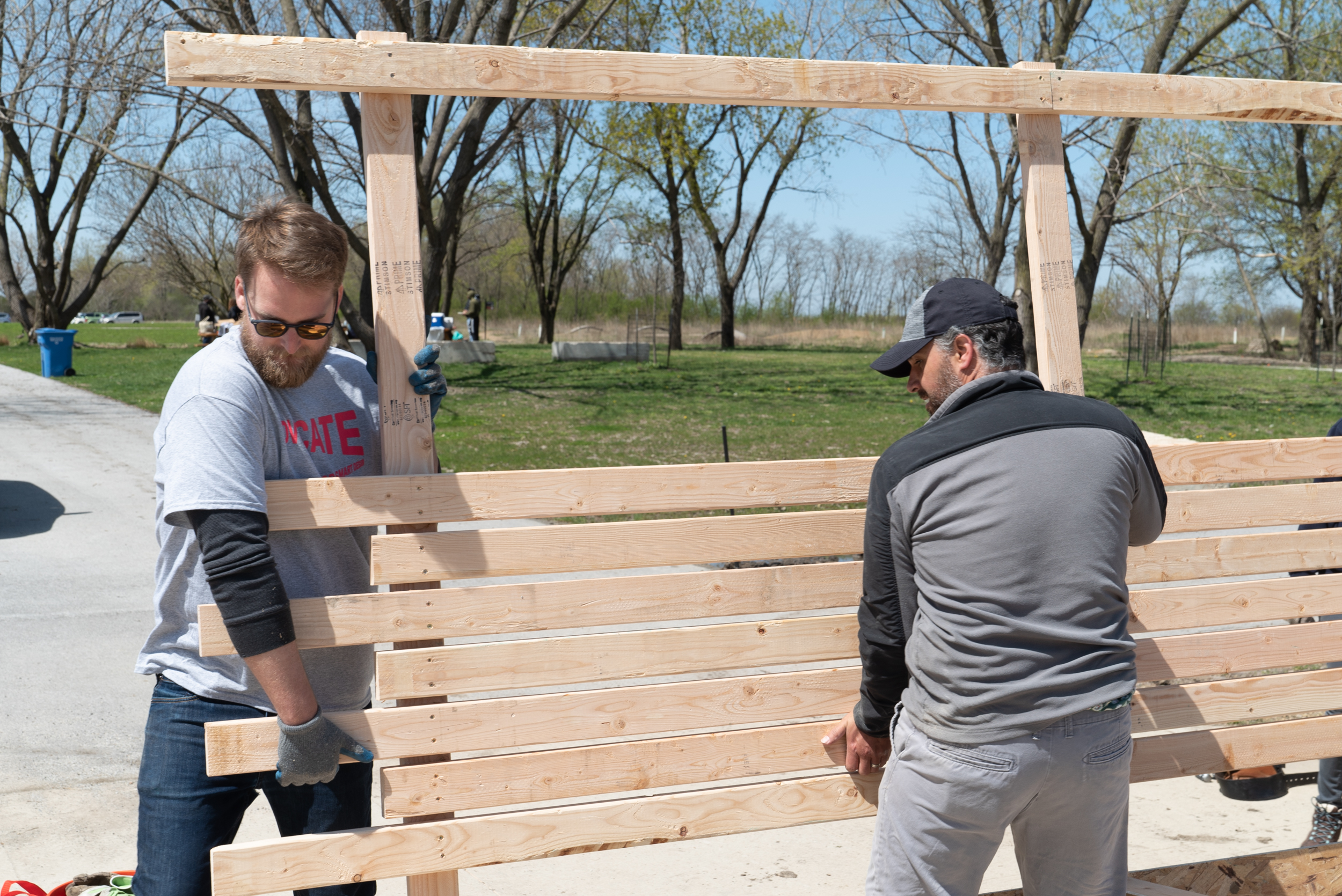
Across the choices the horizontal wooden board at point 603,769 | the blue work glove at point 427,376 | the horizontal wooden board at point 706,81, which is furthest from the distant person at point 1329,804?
the blue work glove at point 427,376

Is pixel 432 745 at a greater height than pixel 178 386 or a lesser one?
lesser

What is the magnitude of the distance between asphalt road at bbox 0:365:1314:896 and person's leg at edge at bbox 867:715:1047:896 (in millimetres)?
1460

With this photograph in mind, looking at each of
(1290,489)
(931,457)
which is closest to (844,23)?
(1290,489)

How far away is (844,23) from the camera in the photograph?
17156 mm

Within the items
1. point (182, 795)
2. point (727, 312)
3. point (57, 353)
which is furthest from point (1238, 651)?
point (727, 312)

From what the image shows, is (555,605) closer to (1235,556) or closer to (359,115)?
(1235,556)

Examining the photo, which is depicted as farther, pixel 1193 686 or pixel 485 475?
pixel 1193 686

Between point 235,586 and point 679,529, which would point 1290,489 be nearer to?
point 679,529

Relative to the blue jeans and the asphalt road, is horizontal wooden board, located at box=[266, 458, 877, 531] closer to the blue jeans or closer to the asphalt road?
the blue jeans

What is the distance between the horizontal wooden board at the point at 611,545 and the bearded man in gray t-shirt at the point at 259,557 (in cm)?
20

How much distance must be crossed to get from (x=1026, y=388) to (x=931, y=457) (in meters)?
0.29

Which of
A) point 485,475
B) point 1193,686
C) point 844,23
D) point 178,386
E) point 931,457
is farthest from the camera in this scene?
point 844,23

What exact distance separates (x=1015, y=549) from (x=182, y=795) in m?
1.88

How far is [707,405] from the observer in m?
15.6
